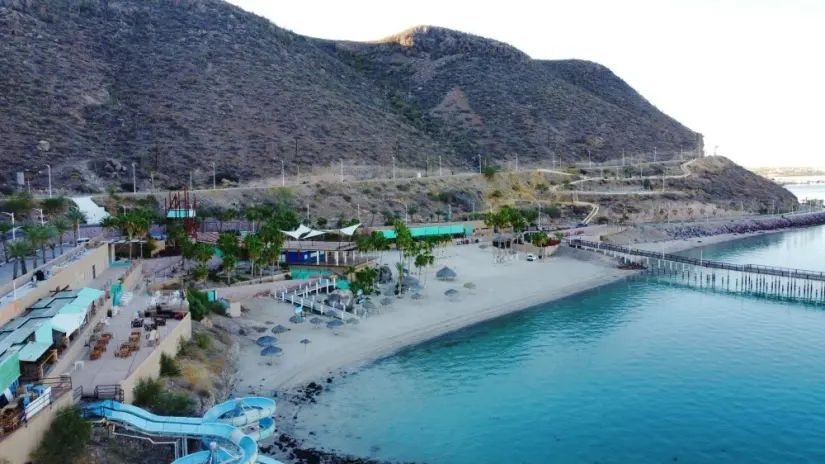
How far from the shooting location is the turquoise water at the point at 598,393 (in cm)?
2703

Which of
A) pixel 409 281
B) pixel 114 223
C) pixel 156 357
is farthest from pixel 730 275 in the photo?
pixel 114 223

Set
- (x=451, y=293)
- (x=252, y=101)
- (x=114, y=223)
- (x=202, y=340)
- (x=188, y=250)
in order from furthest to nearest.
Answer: (x=252, y=101) → (x=451, y=293) → (x=114, y=223) → (x=188, y=250) → (x=202, y=340)

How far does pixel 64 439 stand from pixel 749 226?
108271 mm

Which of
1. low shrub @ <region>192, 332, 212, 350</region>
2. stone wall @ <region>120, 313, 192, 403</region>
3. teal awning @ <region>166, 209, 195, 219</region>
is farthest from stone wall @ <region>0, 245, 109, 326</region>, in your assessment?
teal awning @ <region>166, 209, 195, 219</region>

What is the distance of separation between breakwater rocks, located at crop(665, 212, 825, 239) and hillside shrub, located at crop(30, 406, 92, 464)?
283 ft

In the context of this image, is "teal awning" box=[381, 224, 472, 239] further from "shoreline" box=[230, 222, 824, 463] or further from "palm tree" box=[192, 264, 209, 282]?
"palm tree" box=[192, 264, 209, 282]

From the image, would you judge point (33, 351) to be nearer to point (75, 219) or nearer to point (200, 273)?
point (200, 273)

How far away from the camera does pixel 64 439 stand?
65.1 ft

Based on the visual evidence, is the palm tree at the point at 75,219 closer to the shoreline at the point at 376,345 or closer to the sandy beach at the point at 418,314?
the sandy beach at the point at 418,314

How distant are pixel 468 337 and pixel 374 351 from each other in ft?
23.7

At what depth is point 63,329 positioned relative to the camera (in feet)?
81.1

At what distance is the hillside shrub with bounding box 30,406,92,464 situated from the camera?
19266 mm

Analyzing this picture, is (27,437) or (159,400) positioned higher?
(27,437)

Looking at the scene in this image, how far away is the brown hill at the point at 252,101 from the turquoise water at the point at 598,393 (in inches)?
2106
